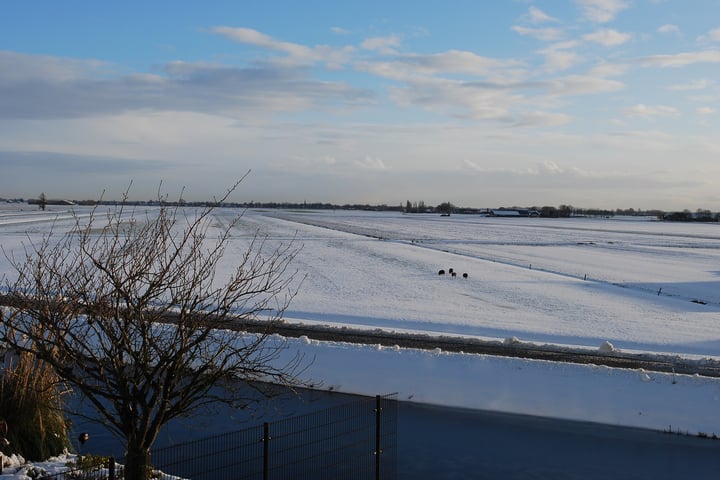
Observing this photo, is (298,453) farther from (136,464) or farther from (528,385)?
(528,385)

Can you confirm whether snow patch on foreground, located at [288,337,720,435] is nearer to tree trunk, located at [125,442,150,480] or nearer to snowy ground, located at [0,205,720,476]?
snowy ground, located at [0,205,720,476]

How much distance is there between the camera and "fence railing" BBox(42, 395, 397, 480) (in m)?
11.4

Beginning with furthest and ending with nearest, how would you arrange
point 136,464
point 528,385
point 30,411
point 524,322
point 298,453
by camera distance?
1. point 524,322
2. point 528,385
3. point 298,453
4. point 30,411
5. point 136,464

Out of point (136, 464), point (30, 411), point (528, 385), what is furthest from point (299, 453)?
point (528, 385)

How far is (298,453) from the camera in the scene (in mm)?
12438

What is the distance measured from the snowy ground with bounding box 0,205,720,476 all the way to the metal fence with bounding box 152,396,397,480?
2.59 meters

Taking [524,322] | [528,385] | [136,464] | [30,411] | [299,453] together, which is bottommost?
[299,453]

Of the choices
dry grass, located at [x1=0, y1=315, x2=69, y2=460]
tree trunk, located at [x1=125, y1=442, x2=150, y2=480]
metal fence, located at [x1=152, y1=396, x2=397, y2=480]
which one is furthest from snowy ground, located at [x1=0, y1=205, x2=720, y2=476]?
tree trunk, located at [x1=125, y1=442, x2=150, y2=480]

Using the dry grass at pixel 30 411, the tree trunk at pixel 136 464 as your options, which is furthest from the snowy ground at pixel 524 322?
the tree trunk at pixel 136 464

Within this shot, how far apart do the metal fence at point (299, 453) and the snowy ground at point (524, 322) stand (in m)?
2.59

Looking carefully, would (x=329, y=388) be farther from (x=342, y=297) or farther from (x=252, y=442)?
(x=342, y=297)

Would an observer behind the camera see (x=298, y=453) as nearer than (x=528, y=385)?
Yes

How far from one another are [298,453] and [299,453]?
0.02m

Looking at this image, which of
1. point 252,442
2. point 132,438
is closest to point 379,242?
point 252,442
